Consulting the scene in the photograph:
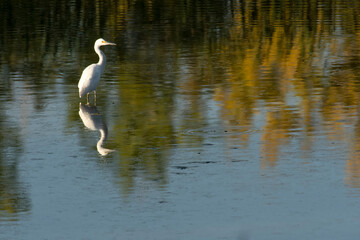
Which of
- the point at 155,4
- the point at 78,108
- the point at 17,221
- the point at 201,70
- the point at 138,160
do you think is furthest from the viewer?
the point at 155,4

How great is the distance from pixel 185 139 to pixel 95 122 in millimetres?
2591

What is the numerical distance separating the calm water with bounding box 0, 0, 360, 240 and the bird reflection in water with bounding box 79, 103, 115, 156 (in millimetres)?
39

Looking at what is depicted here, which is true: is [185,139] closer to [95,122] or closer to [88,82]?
[95,122]

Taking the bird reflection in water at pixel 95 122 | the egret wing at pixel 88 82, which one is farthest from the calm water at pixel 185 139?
the egret wing at pixel 88 82

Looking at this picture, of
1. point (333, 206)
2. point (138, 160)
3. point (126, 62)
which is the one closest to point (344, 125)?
point (138, 160)

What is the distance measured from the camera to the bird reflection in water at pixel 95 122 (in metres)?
15.0

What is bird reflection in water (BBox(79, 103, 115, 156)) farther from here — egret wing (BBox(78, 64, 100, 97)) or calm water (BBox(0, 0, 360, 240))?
egret wing (BBox(78, 64, 100, 97))

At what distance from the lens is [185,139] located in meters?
15.3

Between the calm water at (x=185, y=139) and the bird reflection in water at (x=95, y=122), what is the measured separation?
0.04 metres

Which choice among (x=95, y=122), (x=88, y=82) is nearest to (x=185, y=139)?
(x=95, y=122)

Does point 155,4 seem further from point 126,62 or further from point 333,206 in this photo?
point 333,206

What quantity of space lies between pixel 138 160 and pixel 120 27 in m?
25.3

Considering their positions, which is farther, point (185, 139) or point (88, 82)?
point (88, 82)

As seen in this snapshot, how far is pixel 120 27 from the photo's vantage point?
38688 millimetres
